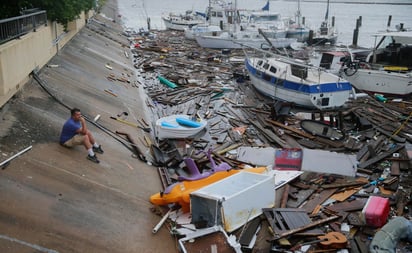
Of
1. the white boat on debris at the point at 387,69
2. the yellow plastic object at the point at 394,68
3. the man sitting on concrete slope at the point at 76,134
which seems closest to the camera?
the man sitting on concrete slope at the point at 76,134

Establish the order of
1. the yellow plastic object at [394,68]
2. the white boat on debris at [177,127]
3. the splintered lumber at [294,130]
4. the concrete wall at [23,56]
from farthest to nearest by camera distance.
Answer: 1. the yellow plastic object at [394,68]
2. the splintered lumber at [294,130]
3. the white boat on debris at [177,127]
4. the concrete wall at [23,56]

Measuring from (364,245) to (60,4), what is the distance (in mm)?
17164

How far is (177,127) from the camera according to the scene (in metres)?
16.0

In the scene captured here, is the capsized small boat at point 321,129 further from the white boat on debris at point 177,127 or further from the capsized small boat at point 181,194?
the capsized small boat at point 181,194

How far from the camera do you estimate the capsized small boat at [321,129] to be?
16.9 meters

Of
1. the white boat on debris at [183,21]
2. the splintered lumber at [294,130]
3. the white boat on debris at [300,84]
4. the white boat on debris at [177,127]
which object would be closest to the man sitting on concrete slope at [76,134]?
the white boat on debris at [177,127]

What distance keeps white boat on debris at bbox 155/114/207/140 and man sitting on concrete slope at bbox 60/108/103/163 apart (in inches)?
201

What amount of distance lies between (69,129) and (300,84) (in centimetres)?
1428

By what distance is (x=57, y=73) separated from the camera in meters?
17.0

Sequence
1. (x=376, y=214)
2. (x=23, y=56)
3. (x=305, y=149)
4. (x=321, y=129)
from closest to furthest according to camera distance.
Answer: (x=376, y=214) → (x=23, y=56) → (x=305, y=149) → (x=321, y=129)

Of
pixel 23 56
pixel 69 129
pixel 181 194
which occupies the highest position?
pixel 23 56

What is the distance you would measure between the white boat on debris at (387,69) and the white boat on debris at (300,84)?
3.03m

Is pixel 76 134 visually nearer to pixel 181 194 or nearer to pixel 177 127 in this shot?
pixel 181 194

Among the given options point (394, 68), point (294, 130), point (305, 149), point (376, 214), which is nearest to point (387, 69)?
point (394, 68)
